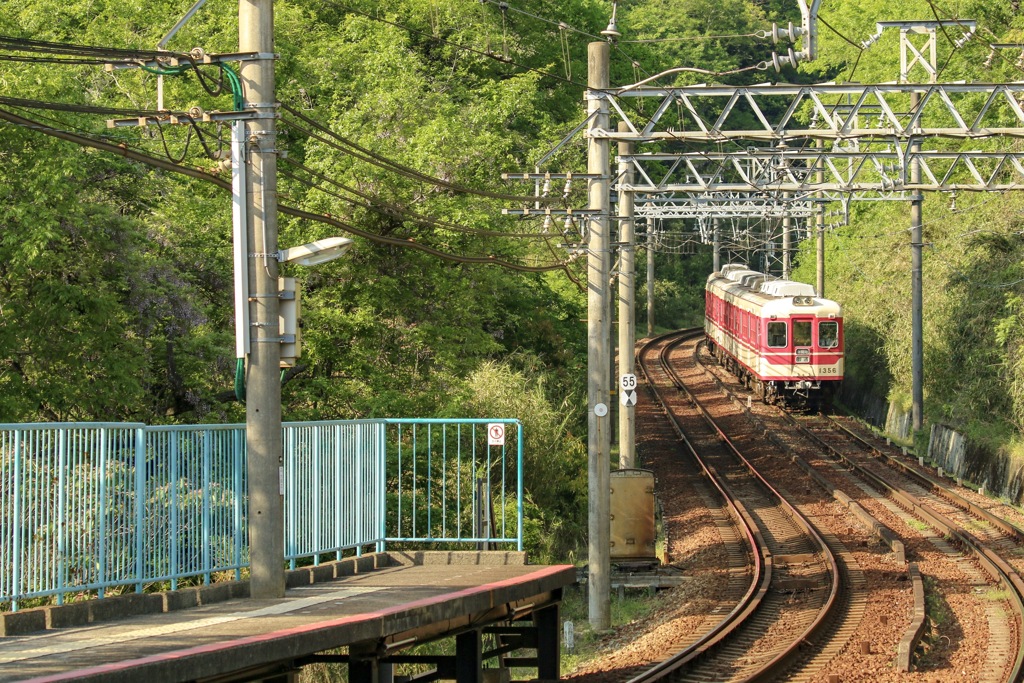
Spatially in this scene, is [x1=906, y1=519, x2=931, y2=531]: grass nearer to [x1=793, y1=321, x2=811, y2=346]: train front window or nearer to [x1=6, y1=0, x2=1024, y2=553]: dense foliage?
[x1=6, y1=0, x2=1024, y2=553]: dense foliage

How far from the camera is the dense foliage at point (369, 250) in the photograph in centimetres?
1647

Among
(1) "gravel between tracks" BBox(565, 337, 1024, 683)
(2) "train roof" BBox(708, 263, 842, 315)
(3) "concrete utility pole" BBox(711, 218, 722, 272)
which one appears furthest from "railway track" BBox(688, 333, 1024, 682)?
(3) "concrete utility pole" BBox(711, 218, 722, 272)

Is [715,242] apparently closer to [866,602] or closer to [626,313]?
[626,313]

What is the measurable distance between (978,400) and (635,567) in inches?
493

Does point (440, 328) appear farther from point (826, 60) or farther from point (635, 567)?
point (826, 60)

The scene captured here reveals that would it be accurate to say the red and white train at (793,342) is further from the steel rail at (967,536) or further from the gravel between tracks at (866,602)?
the gravel between tracks at (866,602)

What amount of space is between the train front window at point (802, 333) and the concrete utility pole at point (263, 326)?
28667 mm

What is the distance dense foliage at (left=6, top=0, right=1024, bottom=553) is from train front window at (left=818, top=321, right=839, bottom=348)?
137 centimetres

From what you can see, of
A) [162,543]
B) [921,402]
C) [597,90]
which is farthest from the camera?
[921,402]

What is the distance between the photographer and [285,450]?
11242 mm

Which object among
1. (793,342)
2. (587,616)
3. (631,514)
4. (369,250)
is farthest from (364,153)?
(793,342)

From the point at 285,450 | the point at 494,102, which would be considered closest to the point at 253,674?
the point at 285,450

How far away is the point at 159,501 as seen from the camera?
9.88 m

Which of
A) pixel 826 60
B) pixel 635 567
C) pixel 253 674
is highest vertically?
pixel 826 60
